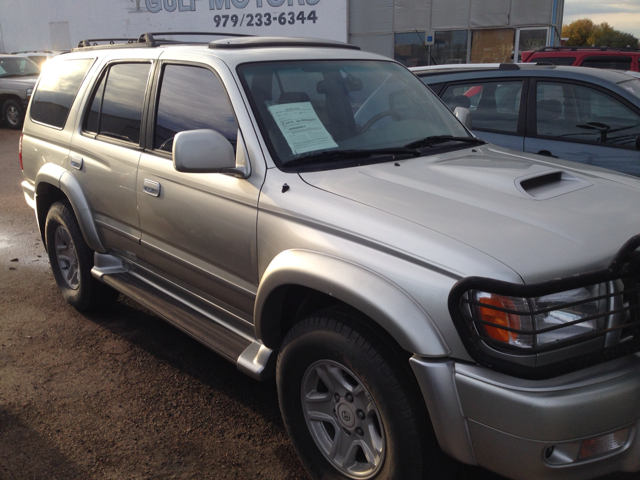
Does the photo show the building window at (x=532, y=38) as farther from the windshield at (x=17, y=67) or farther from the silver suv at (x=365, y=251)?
the silver suv at (x=365, y=251)

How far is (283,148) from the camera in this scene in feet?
9.08

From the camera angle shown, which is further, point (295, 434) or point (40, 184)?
point (40, 184)

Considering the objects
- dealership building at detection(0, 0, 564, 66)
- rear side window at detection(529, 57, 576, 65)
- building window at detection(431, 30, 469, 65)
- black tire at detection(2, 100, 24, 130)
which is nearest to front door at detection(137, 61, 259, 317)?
rear side window at detection(529, 57, 576, 65)

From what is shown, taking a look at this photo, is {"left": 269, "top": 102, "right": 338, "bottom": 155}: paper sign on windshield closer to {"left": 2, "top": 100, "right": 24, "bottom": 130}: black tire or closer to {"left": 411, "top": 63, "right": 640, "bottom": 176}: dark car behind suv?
{"left": 411, "top": 63, "right": 640, "bottom": 176}: dark car behind suv

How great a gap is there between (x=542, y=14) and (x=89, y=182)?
63.7ft

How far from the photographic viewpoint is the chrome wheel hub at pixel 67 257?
4441mm

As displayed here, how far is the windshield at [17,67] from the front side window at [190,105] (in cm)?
1499

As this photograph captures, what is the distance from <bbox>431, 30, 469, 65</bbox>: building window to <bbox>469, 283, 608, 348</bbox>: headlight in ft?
66.9

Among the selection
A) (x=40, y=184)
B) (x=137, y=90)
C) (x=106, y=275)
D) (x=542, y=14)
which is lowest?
(x=106, y=275)

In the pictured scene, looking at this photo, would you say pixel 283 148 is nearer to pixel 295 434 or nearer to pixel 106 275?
pixel 295 434

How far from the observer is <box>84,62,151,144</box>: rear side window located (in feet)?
11.7

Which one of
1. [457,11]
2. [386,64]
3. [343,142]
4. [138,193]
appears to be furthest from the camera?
[457,11]

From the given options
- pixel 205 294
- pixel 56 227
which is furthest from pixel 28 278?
pixel 205 294

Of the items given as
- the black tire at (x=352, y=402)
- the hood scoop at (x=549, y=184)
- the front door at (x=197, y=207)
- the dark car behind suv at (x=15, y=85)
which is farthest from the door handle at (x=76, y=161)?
the dark car behind suv at (x=15, y=85)
